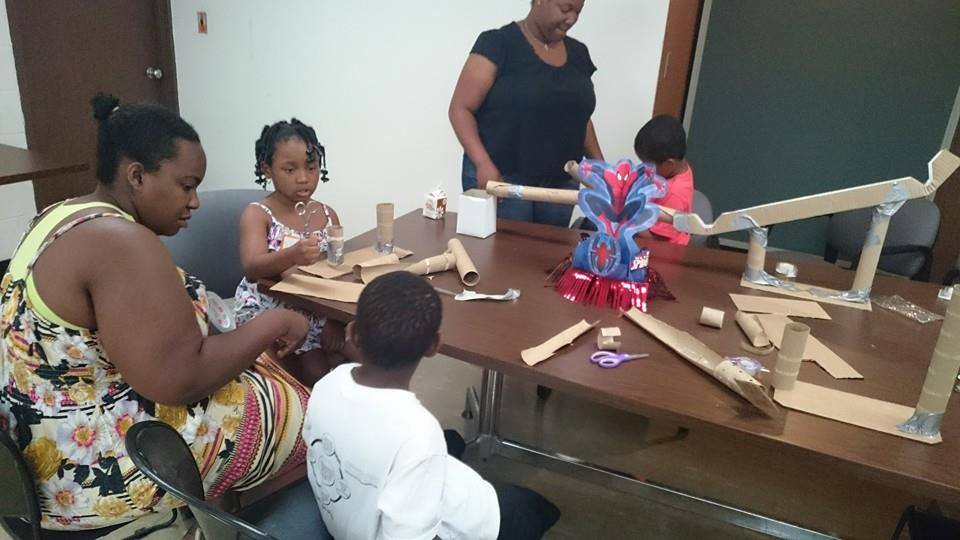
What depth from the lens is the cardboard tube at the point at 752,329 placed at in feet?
4.35

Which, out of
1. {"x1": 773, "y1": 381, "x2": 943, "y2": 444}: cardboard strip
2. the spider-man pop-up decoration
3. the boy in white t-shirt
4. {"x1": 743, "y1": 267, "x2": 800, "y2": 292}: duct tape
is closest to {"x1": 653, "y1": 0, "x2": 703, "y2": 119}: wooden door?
{"x1": 743, "y1": 267, "x2": 800, "y2": 292}: duct tape

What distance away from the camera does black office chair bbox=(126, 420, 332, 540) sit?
32.2 inches

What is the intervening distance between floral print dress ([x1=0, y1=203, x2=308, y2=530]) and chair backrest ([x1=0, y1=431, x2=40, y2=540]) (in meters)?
0.05

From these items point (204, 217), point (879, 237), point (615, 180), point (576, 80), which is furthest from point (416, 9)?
point (879, 237)

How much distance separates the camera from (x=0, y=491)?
3.48 ft

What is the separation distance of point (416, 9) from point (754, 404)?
2.84m

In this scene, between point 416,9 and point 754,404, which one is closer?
point 754,404

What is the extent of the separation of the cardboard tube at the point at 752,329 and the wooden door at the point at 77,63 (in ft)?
10.5

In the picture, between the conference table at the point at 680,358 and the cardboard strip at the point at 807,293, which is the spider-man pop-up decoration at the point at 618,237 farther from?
the cardboard strip at the point at 807,293

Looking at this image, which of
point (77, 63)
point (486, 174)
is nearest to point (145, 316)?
point (486, 174)

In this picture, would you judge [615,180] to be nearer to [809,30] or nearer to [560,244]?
[560,244]

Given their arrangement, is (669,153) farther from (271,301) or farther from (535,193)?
(271,301)

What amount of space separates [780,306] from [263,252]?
129 cm

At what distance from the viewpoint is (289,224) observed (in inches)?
72.4
